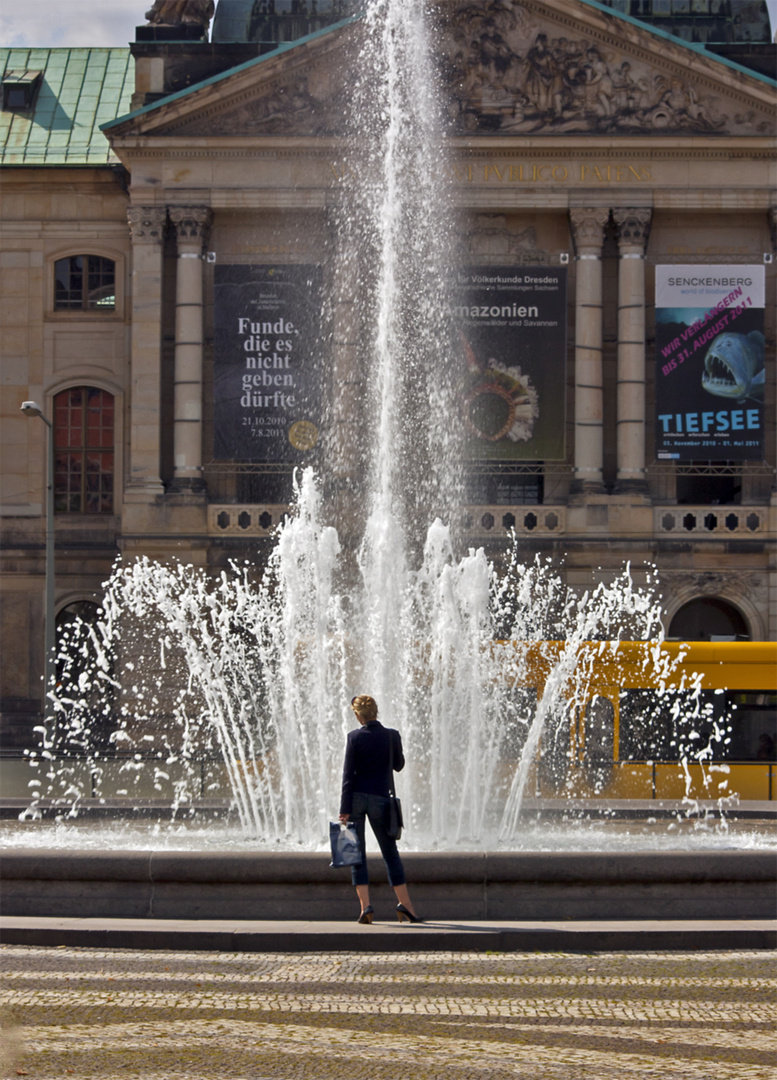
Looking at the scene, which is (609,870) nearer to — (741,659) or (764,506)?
(741,659)

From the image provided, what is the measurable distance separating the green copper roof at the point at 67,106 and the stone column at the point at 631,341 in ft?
46.0

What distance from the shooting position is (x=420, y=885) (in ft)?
34.5

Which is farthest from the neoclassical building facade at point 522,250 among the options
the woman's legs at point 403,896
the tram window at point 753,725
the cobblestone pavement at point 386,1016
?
the cobblestone pavement at point 386,1016

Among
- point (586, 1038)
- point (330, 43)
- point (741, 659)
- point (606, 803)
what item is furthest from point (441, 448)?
point (586, 1038)

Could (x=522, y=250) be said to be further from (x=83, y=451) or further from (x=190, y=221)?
(x=83, y=451)

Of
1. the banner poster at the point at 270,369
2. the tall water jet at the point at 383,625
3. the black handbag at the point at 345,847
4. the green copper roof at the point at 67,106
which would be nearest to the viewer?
the black handbag at the point at 345,847

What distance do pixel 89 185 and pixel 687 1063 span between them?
36.7 meters

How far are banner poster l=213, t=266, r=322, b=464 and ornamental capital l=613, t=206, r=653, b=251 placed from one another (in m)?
7.74

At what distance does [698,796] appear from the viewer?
21.2 metres

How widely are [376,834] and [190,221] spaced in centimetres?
2976

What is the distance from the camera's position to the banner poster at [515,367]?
1475 inches

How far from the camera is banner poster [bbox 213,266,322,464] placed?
122ft

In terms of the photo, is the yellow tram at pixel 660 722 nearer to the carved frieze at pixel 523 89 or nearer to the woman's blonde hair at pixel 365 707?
the woman's blonde hair at pixel 365 707

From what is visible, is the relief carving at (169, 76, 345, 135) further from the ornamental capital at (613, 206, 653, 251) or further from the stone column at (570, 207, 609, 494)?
the ornamental capital at (613, 206, 653, 251)
